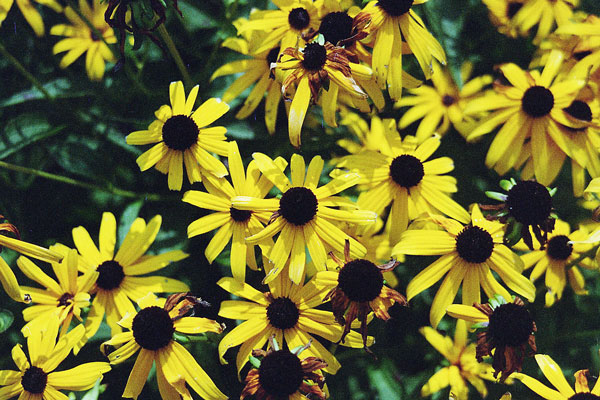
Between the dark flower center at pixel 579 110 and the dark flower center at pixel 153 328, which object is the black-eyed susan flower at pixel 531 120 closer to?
the dark flower center at pixel 579 110

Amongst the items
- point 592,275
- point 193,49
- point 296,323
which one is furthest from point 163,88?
point 592,275

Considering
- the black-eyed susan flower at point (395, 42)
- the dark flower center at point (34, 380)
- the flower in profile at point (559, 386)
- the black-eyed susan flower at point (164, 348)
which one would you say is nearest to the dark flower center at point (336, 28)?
the black-eyed susan flower at point (395, 42)

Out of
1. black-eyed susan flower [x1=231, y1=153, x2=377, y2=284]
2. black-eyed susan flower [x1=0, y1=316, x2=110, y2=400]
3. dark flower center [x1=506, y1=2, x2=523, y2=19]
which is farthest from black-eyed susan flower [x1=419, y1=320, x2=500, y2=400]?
dark flower center [x1=506, y1=2, x2=523, y2=19]

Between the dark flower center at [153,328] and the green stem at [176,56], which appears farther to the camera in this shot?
the green stem at [176,56]

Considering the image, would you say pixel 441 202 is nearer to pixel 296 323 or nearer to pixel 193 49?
pixel 296 323

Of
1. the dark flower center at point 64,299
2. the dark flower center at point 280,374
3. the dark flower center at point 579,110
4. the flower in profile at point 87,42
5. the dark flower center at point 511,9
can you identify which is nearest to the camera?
the dark flower center at point 280,374

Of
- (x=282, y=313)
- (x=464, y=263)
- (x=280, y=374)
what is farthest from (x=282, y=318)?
(x=464, y=263)

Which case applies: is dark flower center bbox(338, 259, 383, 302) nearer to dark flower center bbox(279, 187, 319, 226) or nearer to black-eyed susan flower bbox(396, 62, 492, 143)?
dark flower center bbox(279, 187, 319, 226)
